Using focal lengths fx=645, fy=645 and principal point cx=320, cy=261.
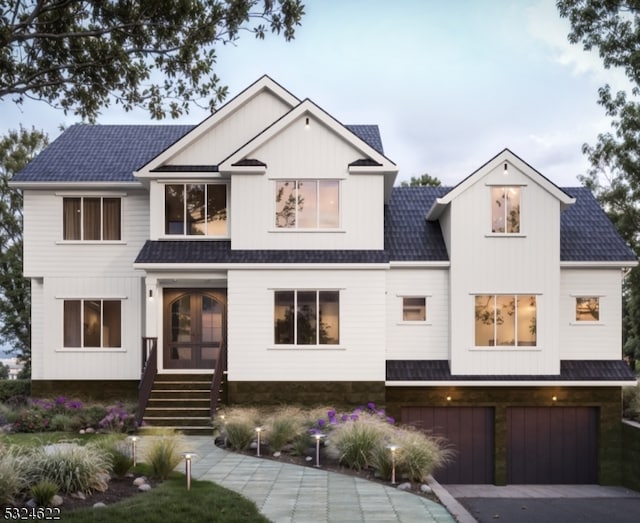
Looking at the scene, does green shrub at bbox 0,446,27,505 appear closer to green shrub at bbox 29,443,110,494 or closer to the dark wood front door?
green shrub at bbox 29,443,110,494

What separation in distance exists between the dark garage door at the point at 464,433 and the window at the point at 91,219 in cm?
1046

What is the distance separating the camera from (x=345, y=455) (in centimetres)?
1218

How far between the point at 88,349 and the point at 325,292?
24.6 feet

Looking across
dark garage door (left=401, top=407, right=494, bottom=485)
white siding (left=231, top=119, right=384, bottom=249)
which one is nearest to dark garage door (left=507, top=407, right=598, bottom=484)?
dark garage door (left=401, top=407, right=494, bottom=485)

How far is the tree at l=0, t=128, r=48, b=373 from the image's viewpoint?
3053 centimetres

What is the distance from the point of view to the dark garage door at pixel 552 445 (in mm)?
18641

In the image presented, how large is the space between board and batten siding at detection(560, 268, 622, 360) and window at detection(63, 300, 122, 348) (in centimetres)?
1346

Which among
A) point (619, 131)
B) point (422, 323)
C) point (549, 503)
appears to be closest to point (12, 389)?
point (422, 323)

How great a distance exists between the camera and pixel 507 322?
18.6 metres

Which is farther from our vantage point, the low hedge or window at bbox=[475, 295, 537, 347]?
the low hedge

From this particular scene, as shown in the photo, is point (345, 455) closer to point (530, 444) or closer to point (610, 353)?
point (530, 444)

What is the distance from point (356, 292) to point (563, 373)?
6.43m

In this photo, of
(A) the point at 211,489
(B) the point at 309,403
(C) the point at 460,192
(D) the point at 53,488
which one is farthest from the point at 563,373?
(D) the point at 53,488

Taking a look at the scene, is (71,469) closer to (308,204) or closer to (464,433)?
(308,204)
